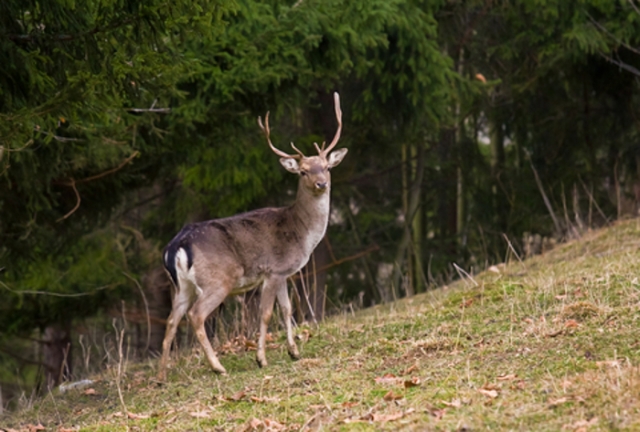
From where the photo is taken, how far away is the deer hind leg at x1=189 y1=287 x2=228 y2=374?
8.50 m

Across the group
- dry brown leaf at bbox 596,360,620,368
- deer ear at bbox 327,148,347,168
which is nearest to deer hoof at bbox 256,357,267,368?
deer ear at bbox 327,148,347,168

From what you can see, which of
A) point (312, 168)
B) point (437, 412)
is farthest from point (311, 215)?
point (437, 412)

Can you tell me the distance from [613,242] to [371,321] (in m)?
4.27

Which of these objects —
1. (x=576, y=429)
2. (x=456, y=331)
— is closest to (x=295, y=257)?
(x=456, y=331)

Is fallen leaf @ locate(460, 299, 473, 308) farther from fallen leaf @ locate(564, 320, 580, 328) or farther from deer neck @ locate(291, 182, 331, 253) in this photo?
fallen leaf @ locate(564, 320, 580, 328)

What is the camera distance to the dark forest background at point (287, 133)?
24.5 ft

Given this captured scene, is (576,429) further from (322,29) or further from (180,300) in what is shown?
(322,29)

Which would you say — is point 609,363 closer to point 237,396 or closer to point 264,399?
point 264,399

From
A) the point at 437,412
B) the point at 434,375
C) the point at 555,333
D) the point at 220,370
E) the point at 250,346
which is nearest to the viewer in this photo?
the point at 437,412

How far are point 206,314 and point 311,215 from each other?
1396mm

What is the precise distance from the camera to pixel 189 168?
14570 mm

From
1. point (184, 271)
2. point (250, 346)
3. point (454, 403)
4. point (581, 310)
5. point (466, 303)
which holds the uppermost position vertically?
point (184, 271)

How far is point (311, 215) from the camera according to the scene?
921cm

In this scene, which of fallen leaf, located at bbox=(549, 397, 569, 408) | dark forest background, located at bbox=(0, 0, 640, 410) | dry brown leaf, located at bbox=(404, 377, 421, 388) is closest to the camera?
fallen leaf, located at bbox=(549, 397, 569, 408)
